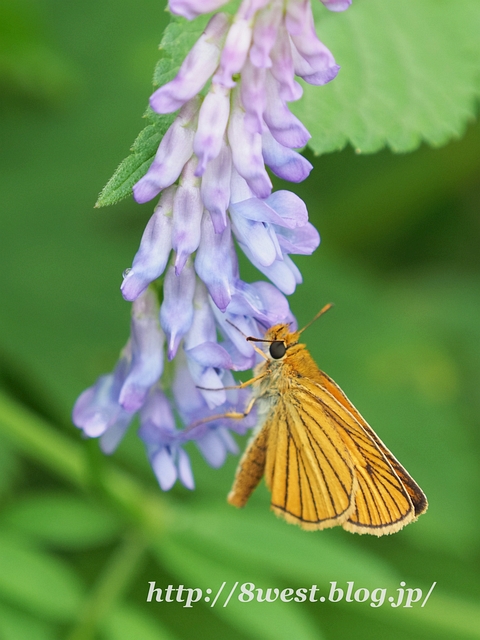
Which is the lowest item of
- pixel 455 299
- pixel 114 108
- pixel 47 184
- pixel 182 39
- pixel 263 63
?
pixel 263 63

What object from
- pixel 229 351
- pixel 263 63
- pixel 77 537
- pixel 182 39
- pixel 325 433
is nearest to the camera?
pixel 263 63

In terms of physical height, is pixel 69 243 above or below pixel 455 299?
below

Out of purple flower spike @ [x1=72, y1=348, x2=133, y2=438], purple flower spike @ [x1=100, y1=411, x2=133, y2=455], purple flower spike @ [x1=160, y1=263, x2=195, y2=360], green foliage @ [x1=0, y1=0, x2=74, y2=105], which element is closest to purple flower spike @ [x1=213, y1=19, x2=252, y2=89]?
purple flower spike @ [x1=160, y1=263, x2=195, y2=360]

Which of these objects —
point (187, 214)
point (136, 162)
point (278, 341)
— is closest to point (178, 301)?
point (187, 214)

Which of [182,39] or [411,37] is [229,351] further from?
[411,37]

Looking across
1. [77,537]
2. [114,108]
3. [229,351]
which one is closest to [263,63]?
[229,351]
